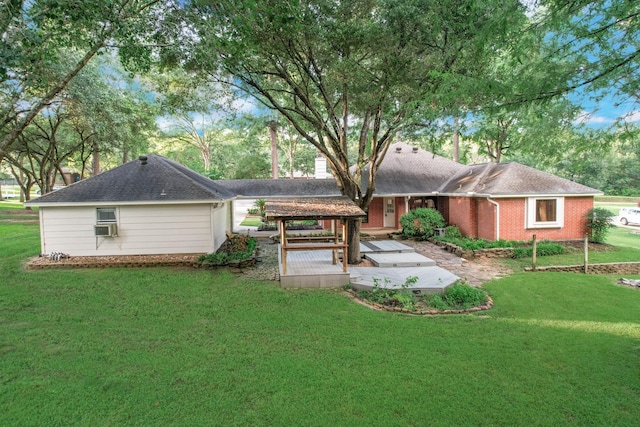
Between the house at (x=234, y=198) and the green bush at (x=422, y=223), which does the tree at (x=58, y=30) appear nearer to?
the house at (x=234, y=198)

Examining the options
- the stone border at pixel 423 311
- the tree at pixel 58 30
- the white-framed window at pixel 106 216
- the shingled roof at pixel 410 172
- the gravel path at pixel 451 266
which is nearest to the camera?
the tree at pixel 58 30

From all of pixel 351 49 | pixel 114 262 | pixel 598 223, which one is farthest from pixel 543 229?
pixel 114 262

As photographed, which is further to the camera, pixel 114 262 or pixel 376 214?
pixel 376 214

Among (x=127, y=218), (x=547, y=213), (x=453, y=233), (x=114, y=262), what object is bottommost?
(x=114, y=262)

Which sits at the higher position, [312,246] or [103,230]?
[103,230]

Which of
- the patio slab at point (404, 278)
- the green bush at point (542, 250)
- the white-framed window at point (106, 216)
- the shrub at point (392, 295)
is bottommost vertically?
the shrub at point (392, 295)

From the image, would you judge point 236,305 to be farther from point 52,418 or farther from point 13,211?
point 13,211

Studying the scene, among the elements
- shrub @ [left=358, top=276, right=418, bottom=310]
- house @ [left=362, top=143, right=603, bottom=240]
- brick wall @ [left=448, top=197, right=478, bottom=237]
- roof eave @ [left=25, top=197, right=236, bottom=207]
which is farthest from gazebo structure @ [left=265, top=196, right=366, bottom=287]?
brick wall @ [left=448, top=197, right=478, bottom=237]

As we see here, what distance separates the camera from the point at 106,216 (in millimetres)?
11461

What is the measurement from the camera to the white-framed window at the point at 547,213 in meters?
14.1

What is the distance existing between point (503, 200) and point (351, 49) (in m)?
9.06

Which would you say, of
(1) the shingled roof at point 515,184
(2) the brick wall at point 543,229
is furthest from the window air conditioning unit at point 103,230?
(2) the brick wall at point 543,229

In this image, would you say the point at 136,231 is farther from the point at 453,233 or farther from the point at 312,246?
the point at 453,233

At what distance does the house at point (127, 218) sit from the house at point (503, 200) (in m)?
9.18
